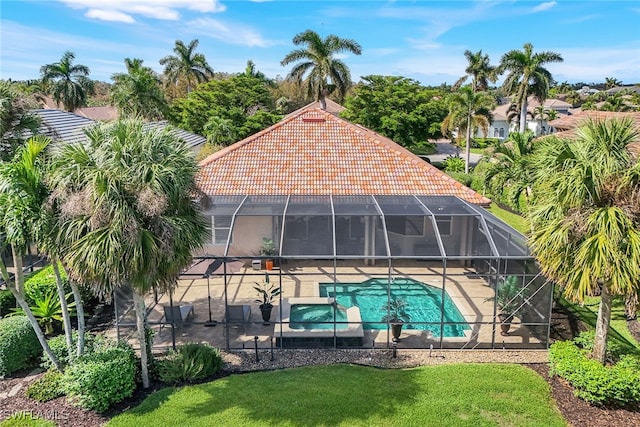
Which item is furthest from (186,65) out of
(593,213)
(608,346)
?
(608,346)

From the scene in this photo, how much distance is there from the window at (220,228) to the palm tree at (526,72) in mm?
39180

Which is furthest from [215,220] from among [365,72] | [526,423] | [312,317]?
[365,72]

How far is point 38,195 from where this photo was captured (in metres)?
9.61

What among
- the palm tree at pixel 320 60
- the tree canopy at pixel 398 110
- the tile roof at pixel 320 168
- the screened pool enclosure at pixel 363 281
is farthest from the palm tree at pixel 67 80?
the screened pool enclosure at pixel 363 281

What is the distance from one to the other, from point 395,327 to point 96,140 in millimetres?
9663

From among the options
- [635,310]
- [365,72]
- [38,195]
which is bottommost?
[635,310]

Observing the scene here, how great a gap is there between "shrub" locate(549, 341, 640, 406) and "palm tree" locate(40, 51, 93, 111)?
168 feet

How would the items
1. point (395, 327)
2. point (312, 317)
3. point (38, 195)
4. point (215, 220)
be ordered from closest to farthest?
point (38, 195) → point (395, 327) → point (312, 317) → point (215, 220)

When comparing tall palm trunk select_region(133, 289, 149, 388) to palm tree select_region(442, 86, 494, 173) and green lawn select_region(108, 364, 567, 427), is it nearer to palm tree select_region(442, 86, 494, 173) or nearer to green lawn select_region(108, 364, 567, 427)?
green lawn select_region(108, 364, 567, 427)

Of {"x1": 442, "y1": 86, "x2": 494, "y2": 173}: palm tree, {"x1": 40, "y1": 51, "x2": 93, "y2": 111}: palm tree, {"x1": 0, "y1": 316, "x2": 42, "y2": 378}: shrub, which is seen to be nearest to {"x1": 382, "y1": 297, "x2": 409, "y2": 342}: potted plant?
{"x1": 0, "y1": 316, "x2": 42, "y2": 378}: shrub

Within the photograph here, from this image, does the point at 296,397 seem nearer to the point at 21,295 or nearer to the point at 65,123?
the point at 21,295

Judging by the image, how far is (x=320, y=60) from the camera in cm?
3562

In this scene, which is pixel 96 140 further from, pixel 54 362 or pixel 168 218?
pixel 54 362

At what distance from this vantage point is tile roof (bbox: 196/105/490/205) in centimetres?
1994
